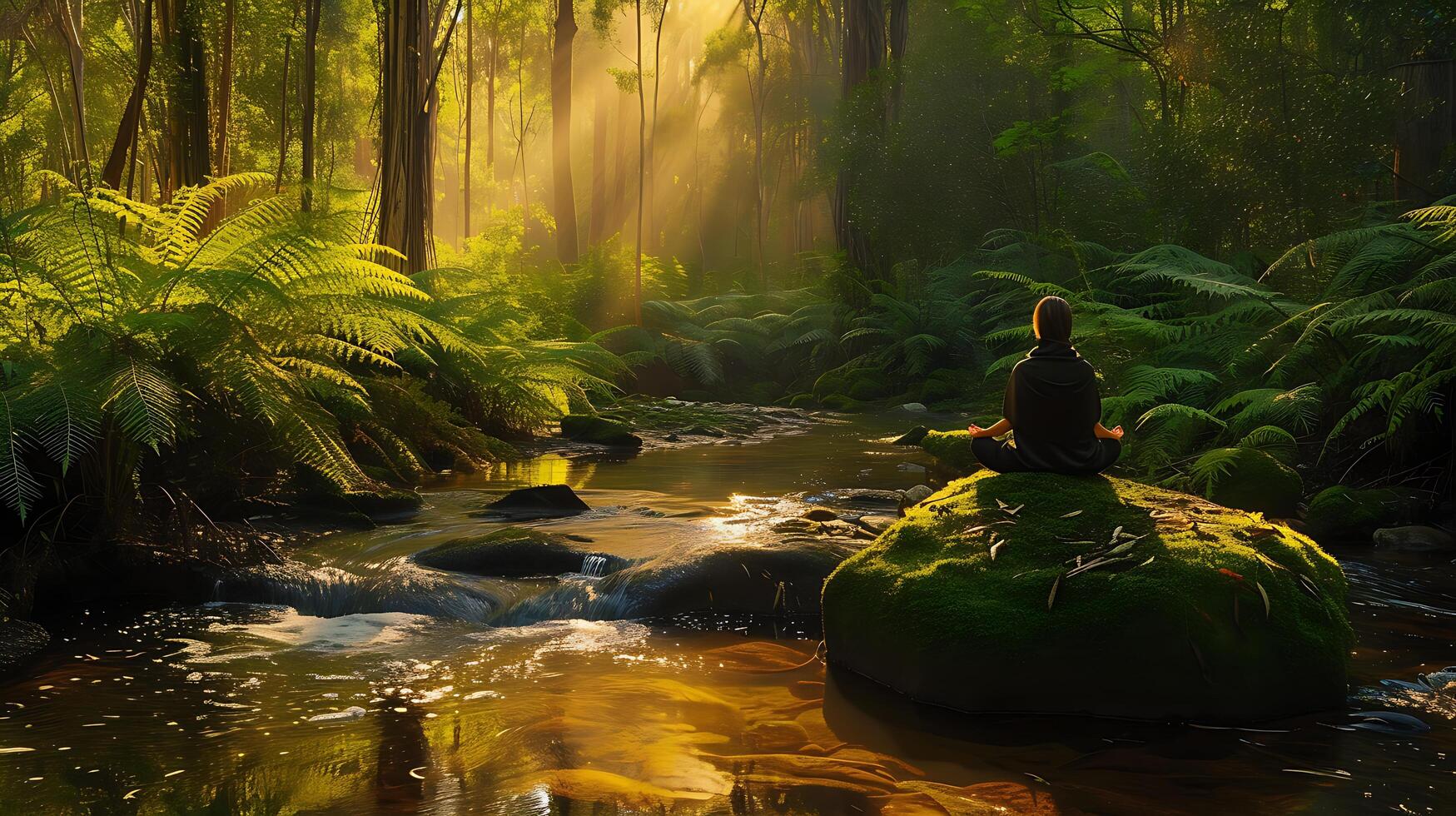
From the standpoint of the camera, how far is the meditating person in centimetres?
470

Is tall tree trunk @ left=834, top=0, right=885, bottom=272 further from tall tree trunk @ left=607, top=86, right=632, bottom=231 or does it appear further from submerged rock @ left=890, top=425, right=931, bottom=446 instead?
tall tree trunk @ left=607, top=86, right=632, bottom=231

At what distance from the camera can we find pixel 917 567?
427 centimetres

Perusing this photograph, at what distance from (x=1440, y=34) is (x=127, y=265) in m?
11.1

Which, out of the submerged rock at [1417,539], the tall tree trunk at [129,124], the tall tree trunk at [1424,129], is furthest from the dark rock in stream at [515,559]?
the tall tree trunk at [1424,129]

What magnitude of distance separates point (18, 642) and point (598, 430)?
855cm

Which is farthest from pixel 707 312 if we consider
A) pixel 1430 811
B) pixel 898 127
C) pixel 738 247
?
pixel 738 247

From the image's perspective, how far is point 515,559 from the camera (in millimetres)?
5781

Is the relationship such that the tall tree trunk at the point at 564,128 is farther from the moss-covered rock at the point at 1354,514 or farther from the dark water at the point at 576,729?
the dark water at the point at 576,729

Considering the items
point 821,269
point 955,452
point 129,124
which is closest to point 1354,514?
point 955,452

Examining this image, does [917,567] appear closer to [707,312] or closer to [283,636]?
[283,636]

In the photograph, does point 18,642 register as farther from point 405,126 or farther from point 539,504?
point 405,126

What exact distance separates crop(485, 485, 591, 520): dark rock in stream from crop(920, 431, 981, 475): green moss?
11.7ft

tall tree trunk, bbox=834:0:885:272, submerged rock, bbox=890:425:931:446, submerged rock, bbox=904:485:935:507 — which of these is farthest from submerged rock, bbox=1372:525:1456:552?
tall tree trunk, bbox=834:0:885:272

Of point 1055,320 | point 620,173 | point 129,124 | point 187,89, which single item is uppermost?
point 620,173
